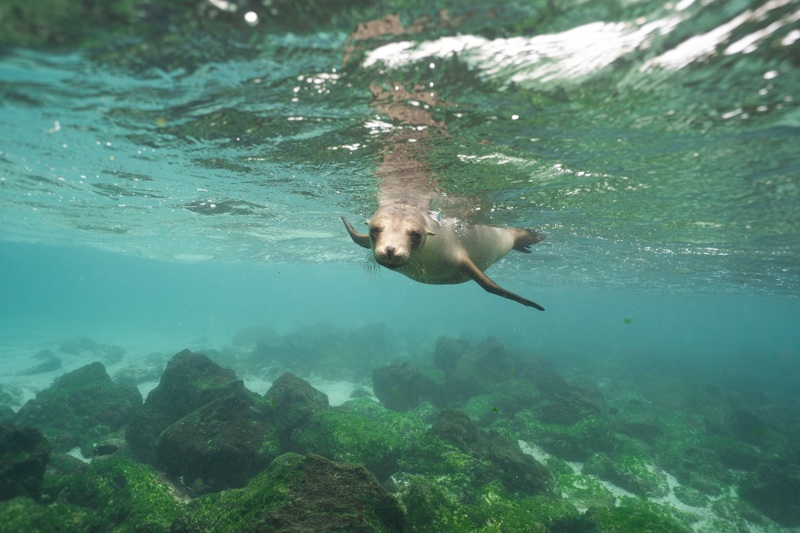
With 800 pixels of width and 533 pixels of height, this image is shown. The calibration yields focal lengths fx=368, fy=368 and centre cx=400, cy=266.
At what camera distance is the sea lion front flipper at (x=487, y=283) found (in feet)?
15.4

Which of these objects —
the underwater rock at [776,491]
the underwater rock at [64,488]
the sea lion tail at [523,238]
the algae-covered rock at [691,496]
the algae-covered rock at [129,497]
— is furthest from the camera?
the algae-covered rock at [691,496]

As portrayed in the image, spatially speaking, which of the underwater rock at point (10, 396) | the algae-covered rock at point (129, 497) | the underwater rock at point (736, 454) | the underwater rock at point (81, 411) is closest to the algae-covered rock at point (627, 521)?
the algae-covered rock at point (129, 497)

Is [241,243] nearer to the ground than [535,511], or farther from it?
farther from it

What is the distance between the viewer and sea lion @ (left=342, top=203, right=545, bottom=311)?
4.02 metres

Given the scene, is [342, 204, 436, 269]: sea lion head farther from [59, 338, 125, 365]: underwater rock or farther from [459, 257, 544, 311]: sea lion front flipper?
[59, 338, 125, 365]: underwater rock

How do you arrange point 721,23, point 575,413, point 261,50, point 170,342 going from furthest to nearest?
1. point 170,342
2. point 575,413
3. point 261,50
4. point 721,23

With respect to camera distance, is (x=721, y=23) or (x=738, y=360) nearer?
(x=721, y=23)

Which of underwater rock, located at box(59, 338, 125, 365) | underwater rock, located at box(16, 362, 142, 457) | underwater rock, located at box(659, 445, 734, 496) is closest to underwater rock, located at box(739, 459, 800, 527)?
underwater rock, located at box(659, 445, 734, 496)

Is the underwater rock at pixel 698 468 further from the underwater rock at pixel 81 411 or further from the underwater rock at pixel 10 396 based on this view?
the underwater rock at pixel 10 396

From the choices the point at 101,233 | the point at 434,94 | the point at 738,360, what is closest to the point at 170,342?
the point at 101,233

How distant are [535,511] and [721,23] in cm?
698

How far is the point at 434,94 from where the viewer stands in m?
5.34

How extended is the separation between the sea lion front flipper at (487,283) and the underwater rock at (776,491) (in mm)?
12056

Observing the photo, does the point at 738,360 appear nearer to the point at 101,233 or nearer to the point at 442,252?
the point at 442,252
